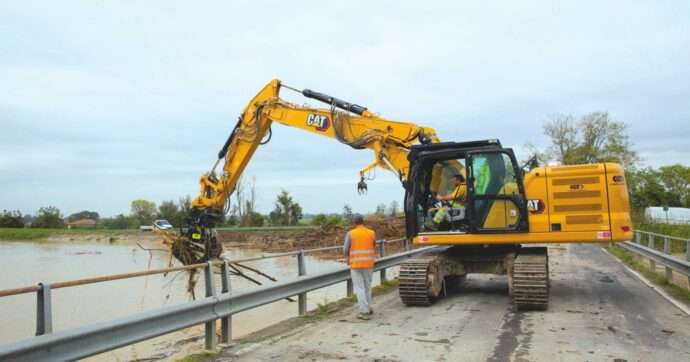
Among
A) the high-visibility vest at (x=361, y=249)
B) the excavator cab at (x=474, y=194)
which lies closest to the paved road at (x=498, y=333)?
the high-visibility vest at (x=361, y=249)

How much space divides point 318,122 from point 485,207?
464 cm

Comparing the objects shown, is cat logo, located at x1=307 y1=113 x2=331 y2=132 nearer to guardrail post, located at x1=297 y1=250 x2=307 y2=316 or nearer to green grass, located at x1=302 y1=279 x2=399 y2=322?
green grass, located at x1=302 y1=279 x2=399 y2=322

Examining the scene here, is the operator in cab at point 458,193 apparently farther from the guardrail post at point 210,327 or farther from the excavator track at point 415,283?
the guardrail post at point 210,327

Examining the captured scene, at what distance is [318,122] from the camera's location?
12.2 meters

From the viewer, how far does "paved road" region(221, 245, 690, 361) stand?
5.92 m

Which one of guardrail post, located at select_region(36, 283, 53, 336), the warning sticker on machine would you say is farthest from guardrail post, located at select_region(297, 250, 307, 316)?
the warning sticker on machine

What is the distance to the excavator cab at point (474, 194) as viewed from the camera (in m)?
9.24

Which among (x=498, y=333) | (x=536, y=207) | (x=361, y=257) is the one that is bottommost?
(x=498, y=333)

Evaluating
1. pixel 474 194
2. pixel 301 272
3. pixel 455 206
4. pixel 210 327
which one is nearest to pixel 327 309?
pixel 301 272

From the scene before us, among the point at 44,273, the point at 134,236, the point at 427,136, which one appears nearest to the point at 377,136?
the point at 427,136

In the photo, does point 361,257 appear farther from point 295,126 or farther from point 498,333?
point 295,126

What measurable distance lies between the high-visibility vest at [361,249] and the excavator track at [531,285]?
7.97ft

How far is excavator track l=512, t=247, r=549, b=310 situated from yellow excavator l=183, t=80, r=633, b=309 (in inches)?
0.6

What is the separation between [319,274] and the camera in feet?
28.8
